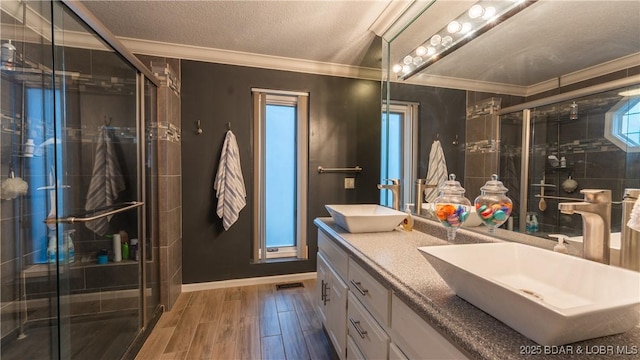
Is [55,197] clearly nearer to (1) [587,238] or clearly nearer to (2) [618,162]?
(1) [587,238]

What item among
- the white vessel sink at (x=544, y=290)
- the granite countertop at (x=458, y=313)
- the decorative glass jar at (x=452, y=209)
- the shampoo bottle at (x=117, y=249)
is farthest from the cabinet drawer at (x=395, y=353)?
the shampoo bottle at (x=117, y=249)

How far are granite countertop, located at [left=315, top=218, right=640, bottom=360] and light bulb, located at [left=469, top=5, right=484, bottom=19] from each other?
113 cm

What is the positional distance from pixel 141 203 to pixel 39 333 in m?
0.87

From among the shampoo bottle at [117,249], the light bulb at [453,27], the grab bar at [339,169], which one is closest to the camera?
the light bulb at [453,27]

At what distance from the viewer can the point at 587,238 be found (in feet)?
2.69

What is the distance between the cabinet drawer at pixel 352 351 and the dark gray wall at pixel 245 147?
1593 millimetres

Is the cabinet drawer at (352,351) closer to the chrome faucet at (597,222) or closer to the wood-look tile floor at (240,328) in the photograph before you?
the wood-look tile floor at (240,328)

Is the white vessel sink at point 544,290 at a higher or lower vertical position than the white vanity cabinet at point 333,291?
higher

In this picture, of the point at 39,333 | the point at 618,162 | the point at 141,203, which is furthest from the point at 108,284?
the point at 618,162

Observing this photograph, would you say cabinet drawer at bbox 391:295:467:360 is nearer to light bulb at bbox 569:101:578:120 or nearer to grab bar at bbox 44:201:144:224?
light bulb at bbox 569:101:578:120

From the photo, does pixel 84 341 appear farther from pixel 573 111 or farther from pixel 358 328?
pixel 573 111

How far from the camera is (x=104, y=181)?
175 centimetres

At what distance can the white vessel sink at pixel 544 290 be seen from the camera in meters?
0.49

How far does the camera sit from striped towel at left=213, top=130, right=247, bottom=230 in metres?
2.55
